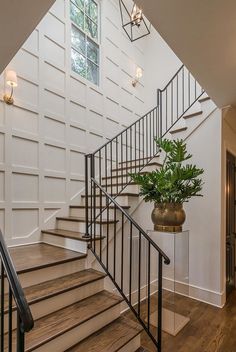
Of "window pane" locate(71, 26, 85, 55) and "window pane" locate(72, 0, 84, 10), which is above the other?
"window pane" locate(72, 0, 84, 10)

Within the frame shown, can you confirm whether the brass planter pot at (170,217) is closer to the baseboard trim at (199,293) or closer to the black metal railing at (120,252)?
the black metal railing at (120,252)

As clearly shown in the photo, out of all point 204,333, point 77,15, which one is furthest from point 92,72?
point 204,333

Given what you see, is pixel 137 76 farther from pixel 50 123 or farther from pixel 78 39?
pixel 50 123

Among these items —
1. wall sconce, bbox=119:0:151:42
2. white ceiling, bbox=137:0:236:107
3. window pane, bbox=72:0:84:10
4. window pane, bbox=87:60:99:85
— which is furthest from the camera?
window pane, bbox=87:60:99:85

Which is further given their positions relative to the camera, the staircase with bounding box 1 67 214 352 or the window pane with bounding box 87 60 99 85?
the window pane with bounding box 87 60 99 85

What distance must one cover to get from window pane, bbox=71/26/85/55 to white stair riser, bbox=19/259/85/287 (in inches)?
135

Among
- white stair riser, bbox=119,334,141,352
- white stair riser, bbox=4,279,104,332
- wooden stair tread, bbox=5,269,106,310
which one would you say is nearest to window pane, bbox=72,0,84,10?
wooden stair tread, bbox=5,269,106,310

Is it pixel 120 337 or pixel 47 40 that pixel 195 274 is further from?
pixel 47 40

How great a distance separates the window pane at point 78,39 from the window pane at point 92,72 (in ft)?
0.79

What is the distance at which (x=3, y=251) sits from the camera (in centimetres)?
119

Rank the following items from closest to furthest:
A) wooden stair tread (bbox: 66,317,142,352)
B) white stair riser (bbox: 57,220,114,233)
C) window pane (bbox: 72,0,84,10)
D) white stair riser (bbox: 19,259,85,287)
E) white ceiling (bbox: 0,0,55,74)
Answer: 1. white ceiling (bbox: 0,0,55,74)
2. wooden stair tread (bbox: 66,317,142,352)
3. white stair riser (bbox: 19,259,85,287)
4. white stair riser (bbox: 57,220,114,233)
5. window pane (bbox: 72,0,84,10)

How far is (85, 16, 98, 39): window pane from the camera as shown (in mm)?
4047

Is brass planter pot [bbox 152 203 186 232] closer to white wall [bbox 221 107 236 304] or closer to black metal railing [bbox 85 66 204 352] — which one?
black metal railing [bbox 85 66 204 352]

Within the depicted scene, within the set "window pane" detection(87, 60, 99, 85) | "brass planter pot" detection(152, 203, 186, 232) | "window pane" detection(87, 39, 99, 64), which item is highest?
"window pane" detection(87, 39, 99, 64)
